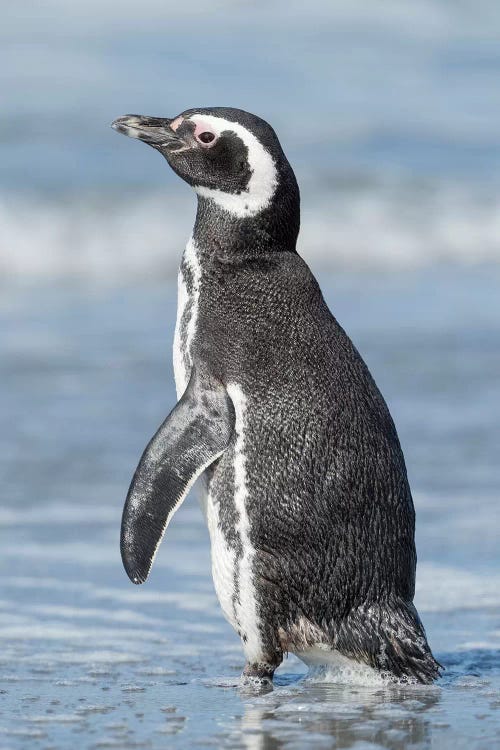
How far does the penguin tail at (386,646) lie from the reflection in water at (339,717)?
0.28 feet

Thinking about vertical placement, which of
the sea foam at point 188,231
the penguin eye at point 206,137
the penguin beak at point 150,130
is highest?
the sea foam at point 188,231

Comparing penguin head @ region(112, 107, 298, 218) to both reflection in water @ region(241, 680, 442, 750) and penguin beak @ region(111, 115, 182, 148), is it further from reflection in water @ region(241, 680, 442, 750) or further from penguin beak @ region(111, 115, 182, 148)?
reflection in water @ region(241, 680, 442, 750)

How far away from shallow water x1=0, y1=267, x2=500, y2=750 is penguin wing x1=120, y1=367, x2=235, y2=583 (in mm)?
380

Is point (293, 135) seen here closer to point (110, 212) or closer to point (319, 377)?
point (110, 212)

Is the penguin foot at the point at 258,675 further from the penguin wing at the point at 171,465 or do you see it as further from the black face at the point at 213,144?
the black face at the point at 213,144

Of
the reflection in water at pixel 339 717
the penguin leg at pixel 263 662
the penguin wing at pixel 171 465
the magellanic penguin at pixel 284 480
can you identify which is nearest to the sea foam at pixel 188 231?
the magellanic penguin at pixel 284 480

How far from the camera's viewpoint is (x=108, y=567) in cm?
581

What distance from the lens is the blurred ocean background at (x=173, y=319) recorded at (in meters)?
4.10

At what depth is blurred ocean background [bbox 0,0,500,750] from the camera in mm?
4098

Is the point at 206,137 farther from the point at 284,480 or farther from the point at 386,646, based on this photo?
the point at 386,646

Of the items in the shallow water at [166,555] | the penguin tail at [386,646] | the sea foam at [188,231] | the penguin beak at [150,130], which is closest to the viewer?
the shallow water at [166,555]

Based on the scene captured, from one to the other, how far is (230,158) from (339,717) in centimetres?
170

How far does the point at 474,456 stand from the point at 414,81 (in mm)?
12880

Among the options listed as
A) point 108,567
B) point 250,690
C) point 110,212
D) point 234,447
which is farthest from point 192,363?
point 110,212
